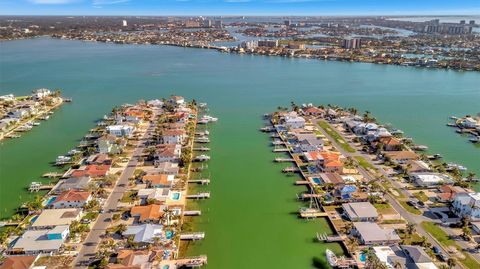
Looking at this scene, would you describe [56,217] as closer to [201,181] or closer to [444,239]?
[201,181]

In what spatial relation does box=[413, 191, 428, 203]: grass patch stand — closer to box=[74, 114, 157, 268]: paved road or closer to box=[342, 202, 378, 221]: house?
box=[342, 202, 378, 221]: house

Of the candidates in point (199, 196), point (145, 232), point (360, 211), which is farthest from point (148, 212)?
point (360, 211)

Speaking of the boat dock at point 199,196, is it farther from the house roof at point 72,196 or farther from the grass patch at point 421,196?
the grass patch at point 421,196

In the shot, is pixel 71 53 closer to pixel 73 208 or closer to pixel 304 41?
pixel 304 41

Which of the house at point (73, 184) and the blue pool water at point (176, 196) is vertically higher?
the house at point (73, 184)

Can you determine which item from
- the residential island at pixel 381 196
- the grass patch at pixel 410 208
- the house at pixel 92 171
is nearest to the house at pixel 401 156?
the residential island at pixel 381 196

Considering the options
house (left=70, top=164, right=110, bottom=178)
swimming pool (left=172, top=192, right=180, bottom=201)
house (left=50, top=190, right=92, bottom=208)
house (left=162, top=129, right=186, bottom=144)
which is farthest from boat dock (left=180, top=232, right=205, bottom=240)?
house (left=162, top=129, right=186, bottom=144)
